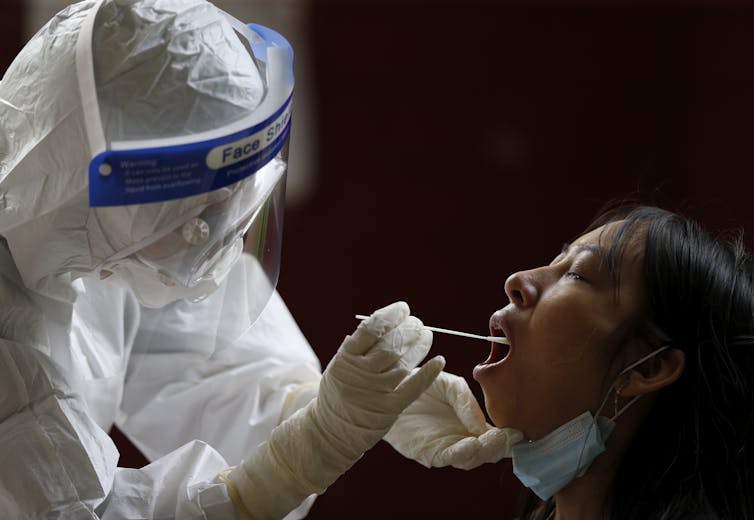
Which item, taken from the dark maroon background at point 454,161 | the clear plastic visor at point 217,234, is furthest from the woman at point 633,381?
the dark maroon background at point 454,161

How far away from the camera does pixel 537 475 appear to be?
5.28 ft

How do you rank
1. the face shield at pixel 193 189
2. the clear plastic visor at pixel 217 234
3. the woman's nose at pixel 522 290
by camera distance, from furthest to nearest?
the woman's nose at pixel 522 290
the clear plastic visor at pixel 217 234
the face shield at pixel 193 189

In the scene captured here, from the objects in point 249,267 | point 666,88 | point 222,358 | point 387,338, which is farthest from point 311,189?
point 387,338

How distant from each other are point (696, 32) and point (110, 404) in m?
2.73

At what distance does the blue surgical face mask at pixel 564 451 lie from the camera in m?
1.56

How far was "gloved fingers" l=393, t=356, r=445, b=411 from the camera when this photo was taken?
1.50m

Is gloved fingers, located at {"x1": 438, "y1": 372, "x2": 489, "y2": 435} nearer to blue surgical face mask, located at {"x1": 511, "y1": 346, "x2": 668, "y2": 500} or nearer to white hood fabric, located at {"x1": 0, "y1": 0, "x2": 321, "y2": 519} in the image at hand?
blue surgical face mask, located at {"x1": 511, "y1": 346, "x2": 668, "y2": 500}

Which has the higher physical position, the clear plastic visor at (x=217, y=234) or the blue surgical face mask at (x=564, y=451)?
the clear plastic visor at (x=217, y=234)

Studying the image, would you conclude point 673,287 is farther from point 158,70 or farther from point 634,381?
point 158,70

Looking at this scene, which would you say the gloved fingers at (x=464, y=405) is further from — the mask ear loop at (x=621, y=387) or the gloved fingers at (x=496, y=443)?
the mask ear loop at (x=621, y=387)

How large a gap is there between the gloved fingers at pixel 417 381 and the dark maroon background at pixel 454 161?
6.82ft

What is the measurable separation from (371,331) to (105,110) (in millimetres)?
510

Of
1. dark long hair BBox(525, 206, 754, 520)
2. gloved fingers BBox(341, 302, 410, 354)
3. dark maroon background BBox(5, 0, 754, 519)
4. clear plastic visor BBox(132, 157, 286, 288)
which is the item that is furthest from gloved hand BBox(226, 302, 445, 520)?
dark maroon background BBox(5, 0, 754, 519)

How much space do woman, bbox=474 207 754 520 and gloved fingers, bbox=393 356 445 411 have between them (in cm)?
14
